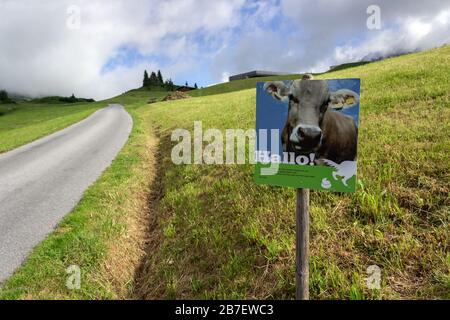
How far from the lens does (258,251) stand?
4.83m

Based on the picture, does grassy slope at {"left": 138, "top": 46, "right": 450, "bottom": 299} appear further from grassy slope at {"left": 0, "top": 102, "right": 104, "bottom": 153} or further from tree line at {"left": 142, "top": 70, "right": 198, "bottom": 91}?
tree line at {"left": 142, "top": 70, "right": 198, "bottom": 91}

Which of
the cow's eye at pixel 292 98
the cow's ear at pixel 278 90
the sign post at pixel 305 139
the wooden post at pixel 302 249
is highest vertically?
the cow's ear at pixel 278 90

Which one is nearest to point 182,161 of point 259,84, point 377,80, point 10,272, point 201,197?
point 201,197

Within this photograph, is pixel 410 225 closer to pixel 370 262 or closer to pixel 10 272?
pixel 370 262

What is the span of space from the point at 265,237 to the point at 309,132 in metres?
2.10

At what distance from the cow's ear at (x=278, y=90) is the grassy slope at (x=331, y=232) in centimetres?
228

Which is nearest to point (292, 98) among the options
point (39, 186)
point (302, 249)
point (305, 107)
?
point (305, 107)

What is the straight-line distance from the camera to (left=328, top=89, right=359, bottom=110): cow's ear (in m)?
3.31

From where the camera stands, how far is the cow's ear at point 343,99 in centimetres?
331

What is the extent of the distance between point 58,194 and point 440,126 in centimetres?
1026

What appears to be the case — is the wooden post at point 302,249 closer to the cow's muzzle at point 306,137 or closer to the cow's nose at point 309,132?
the cow's muzzle at point 306,137

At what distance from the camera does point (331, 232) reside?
4.66 meters

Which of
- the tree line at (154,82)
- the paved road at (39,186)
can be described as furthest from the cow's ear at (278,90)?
the tree line at (154,82)

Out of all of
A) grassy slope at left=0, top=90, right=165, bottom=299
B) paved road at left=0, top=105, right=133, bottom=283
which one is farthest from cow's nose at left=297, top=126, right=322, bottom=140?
paved road at left=0, top=105, right=133, bottom=283
